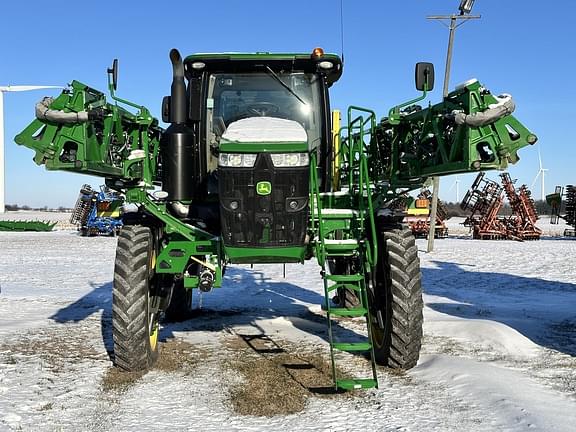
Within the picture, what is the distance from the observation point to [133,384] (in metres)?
5.14

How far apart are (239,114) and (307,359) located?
2.64 metres

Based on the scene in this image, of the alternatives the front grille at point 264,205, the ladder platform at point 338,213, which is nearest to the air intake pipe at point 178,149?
the front grille at point 264,205

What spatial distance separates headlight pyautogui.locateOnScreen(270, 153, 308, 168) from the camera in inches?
195

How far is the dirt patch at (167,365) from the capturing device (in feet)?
16.9

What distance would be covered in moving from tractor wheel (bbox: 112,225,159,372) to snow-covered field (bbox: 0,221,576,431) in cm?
22

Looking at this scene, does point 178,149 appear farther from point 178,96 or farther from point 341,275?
point 341,275

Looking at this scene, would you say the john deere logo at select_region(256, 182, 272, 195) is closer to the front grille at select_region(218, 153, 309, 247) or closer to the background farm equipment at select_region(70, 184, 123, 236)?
the front grille at select_region(218, 153, 309, 247)

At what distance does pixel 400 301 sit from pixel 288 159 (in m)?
1.71

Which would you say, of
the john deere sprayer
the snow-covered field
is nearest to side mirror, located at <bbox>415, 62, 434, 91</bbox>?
the john deere sprayer

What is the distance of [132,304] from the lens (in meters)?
5.43

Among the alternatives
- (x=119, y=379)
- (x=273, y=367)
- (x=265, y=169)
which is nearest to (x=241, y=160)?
(x=265, y=169)

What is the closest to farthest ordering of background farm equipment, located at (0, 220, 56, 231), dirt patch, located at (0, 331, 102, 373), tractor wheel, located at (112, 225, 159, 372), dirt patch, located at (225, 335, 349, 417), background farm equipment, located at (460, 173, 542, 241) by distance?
dirt patch, located at (225, 335, 349, 417) → tractor wheel, located at (112, 225, 159, 372) → dirt patch, located at (0, 331, 102, 373) → background farm equipment, located at (460, 173, 542, 241) → background farm equipment, located at (0, 220, 56, 231)

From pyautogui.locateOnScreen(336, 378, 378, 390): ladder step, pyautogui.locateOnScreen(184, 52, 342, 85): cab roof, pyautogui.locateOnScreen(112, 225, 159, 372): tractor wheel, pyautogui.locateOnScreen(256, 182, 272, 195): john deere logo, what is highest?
pyautogui.locateOnScreen(184, 52, 342, 85): cab roof

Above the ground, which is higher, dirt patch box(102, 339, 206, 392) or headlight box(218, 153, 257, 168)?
headlight box(218, 153, 257, 168)
